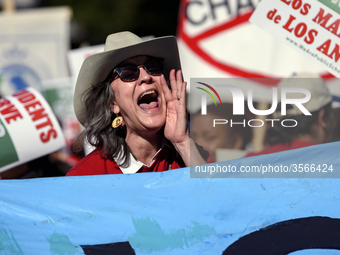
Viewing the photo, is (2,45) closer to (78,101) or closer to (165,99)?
(78,101)

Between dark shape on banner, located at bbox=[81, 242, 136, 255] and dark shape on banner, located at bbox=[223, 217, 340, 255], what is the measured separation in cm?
37

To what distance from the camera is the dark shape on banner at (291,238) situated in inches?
59.6

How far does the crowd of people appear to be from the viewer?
1895mm

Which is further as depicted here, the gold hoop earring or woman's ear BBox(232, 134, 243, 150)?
woman's ear BBox(232, 134, 243, 150)

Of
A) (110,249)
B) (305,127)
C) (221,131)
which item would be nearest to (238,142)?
(221,131)

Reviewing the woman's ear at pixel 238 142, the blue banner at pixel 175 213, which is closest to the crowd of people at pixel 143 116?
the woman's ear at pixel 238 142

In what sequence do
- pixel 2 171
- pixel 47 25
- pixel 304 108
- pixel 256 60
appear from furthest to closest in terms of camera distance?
pixel 47 25, pixel 256 60, pixel 2 171, pixel 304 108

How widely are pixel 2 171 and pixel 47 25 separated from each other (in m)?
3.20

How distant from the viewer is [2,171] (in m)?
2.40

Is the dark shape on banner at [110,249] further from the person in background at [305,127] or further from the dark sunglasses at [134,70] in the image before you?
the person in background at [305,127]

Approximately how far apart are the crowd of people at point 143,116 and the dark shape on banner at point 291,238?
447 mm

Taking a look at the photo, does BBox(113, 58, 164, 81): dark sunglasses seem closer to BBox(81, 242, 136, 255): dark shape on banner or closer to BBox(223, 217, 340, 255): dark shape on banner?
BBox(81, 242, 136, 255): dark shape on banner

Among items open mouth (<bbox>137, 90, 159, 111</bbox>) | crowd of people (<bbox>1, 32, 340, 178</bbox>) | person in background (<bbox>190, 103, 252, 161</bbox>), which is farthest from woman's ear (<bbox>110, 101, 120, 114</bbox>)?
person in background (<bbox>190, 103, 252, 161</bbox>)

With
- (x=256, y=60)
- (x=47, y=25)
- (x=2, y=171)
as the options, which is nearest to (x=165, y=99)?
(x=2, y=171)
